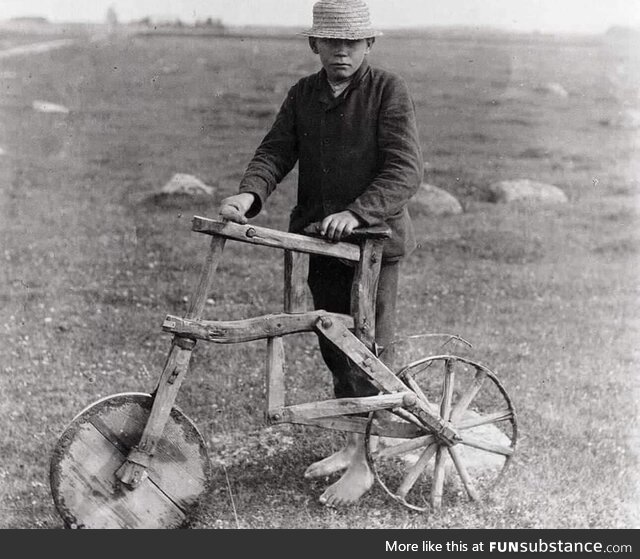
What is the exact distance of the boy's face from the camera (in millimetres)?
3537

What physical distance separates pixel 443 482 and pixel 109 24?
6.11 m

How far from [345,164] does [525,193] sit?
250 inches

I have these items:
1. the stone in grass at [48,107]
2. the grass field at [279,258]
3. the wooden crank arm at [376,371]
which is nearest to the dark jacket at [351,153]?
the wooden crank arm at [376,371]

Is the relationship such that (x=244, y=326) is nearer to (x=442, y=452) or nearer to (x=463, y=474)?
(x=442, y=452)

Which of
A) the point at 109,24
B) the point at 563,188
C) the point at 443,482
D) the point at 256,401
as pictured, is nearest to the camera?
the point at 443,482

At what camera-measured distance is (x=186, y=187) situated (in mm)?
9117

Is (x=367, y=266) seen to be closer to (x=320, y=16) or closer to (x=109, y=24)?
(x=320, y=16)

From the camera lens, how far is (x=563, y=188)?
9.90 m

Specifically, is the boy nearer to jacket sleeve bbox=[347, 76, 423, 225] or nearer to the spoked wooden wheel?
jacket sleeve bbox=[347, 76, 423, 225]

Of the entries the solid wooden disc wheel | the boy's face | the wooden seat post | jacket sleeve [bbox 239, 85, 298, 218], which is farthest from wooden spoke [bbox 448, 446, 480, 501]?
the boy's face

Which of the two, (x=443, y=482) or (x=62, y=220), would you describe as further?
(x=62, y=220)

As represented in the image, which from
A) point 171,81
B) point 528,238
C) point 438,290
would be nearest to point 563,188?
point 528,238

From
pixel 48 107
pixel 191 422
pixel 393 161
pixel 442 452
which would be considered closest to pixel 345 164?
pixel 393 161

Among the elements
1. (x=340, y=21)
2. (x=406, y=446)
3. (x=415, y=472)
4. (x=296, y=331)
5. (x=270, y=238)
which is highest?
(x=340, y=21)
